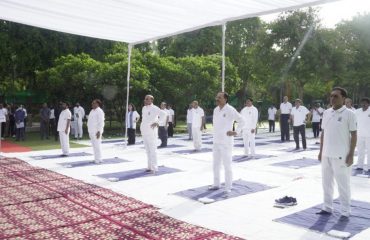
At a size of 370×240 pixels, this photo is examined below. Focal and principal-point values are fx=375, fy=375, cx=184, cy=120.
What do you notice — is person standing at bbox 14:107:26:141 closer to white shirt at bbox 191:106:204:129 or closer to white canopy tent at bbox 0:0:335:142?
white canopy tent at bbox 0:0:335:142

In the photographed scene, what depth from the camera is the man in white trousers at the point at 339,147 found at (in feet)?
17.2

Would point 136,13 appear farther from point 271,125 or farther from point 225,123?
point 271,125

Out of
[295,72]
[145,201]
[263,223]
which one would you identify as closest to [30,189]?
[145,201]

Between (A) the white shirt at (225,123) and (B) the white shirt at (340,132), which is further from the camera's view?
(A) the white shirt at (225,123)

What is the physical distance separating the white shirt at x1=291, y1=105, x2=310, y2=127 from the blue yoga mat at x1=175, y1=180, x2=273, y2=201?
585 centimetres

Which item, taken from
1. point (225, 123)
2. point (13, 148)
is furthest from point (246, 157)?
point (13, 148)

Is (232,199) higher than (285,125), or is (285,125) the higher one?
(285,125)

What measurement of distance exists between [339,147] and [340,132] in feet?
0.71

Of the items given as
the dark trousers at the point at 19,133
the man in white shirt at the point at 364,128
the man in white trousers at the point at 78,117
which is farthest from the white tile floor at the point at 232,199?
the dark trousers at the point at 19,133

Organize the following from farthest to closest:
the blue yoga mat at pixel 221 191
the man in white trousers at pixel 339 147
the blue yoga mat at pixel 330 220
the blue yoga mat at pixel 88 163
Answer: the blue yoga mat at pixel 88 163 < the blue yoga mat at pixel 221 191 < the man in white trousers at pixel 339 147 < the blue yoga mat at pixel 330 220

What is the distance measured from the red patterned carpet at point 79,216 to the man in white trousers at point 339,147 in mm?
1844

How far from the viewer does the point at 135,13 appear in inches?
320

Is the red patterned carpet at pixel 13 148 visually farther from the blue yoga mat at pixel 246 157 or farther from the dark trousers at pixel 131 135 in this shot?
the blue yoga mat at pixel 246 157

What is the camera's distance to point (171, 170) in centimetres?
938
